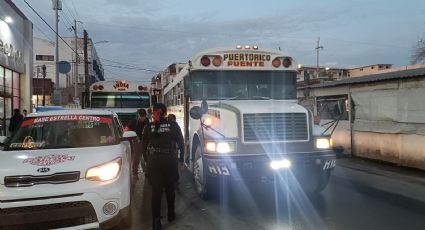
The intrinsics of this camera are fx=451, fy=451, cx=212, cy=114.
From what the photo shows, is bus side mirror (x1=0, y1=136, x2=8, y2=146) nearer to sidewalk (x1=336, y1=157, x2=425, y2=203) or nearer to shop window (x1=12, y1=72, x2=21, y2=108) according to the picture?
sidewalk (x1=336, y1=157, x2=425, y2=203)

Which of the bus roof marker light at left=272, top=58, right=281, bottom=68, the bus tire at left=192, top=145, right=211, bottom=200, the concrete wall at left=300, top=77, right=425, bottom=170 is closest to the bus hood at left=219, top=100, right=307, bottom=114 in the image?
the bus roof marker light at left=272, top=58, right=281, bottom=68

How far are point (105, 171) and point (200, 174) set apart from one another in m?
2.64

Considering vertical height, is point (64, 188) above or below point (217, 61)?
below

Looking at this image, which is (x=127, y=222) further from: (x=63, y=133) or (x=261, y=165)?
(x=261, y=165)

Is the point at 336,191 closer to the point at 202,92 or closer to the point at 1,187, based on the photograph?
the point at 202,92

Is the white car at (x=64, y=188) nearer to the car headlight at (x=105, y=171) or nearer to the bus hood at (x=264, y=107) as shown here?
the car headlight at (x=105, y=171)

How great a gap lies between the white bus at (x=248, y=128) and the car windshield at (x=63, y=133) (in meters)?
1.71

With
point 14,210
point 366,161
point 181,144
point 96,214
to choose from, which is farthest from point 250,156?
point 366,161

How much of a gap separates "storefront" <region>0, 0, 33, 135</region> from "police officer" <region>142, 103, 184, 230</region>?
46.0 feet

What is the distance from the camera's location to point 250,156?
24.4 ft

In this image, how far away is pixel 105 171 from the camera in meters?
5.75

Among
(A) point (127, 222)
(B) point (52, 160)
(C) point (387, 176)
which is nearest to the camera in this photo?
(B) point (52, 160)

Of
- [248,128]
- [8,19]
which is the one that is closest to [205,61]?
[248,128]

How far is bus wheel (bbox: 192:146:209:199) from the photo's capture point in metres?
7.98
